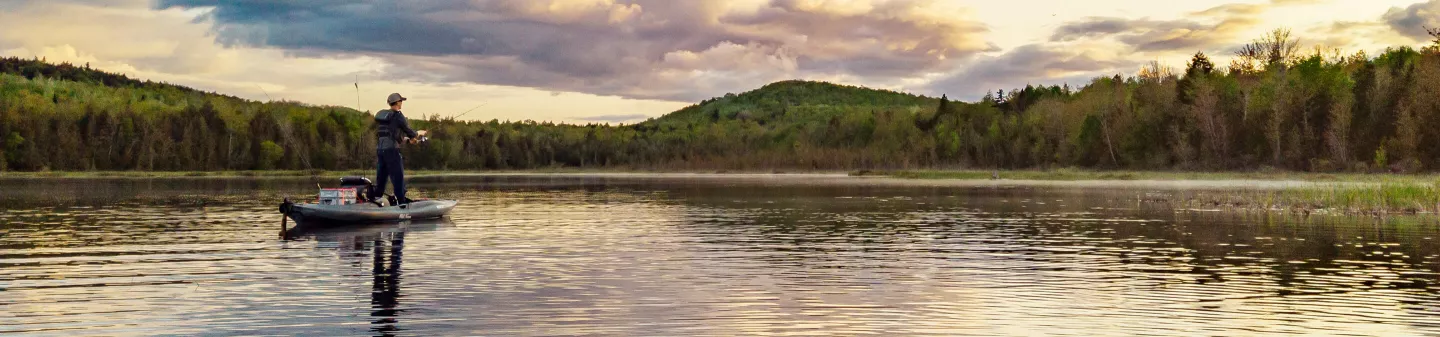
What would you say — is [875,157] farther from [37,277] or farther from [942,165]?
[37,277]

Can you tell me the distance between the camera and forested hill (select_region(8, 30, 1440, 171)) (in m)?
82.1

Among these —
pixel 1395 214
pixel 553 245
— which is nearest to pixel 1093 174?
pixel 1395 214

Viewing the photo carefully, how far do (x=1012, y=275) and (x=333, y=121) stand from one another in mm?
151258

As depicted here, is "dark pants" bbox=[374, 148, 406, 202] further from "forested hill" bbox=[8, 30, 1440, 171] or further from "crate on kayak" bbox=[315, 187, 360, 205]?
"forested hill" bbox=[8, 30, 1440, 171]

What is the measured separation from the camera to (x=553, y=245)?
22.3m

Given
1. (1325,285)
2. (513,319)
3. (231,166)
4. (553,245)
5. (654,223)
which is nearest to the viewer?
(513,319)

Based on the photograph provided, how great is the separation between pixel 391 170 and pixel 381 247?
6.57 metres

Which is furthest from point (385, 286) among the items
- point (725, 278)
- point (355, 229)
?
point (355, 229)

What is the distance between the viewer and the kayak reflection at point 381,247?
12712 mm

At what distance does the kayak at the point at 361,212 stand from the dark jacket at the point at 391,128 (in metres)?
1.45

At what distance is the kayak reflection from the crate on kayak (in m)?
0.59

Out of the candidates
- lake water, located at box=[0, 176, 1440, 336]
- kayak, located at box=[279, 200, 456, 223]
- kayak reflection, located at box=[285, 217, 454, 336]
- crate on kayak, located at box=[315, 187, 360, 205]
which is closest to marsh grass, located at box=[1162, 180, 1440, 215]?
lake water, located at box=[0, 176, 1440, 336]

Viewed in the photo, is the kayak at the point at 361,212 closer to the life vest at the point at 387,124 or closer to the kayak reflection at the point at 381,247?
the kayak reflection at the point at 381,247

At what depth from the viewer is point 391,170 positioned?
92.5ft
